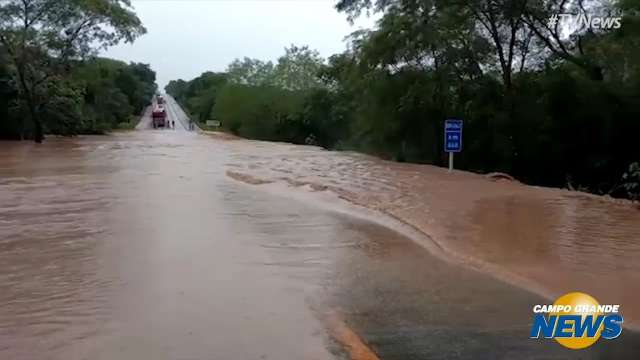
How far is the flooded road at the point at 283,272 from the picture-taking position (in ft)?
17.2

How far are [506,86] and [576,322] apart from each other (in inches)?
801

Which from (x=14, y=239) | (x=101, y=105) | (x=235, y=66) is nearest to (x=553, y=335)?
(x=14, y=239)

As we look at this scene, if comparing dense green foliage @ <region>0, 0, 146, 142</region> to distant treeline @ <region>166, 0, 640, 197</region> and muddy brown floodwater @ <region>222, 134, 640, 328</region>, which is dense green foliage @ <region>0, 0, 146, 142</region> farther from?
muddy brown floodwater @ <region>222, 134, 640, 328</region>

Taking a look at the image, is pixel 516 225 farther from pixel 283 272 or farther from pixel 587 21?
pixel 587 21

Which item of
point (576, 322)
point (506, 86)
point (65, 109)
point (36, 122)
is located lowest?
point (576, 322)

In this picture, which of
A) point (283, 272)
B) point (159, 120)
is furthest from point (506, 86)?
point (159, 120)

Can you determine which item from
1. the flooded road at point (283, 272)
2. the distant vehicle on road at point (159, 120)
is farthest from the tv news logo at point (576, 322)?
the distant vehicle on road at point (159, 120)

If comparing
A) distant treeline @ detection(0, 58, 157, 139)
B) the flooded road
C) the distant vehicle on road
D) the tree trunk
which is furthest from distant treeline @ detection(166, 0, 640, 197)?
the distant vehicle on road

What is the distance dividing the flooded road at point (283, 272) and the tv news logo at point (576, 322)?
0.30 feet

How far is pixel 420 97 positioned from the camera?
2541 centimetres

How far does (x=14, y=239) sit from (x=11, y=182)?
7.82m

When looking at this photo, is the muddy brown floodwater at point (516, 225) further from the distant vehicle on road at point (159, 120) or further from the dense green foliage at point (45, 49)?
the distant vehicle on road at point (159, 120)

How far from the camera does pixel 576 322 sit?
5.23 meters

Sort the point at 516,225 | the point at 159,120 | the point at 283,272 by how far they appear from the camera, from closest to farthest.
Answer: the point at 283,272 < the point at 516,225 < the point at 159,120
